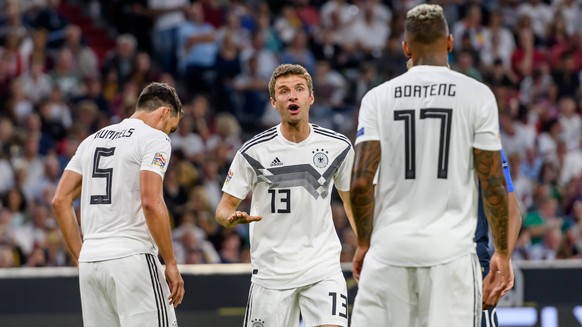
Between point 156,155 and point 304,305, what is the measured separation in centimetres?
137

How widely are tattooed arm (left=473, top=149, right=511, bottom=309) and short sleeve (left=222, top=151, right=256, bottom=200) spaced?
221 cm

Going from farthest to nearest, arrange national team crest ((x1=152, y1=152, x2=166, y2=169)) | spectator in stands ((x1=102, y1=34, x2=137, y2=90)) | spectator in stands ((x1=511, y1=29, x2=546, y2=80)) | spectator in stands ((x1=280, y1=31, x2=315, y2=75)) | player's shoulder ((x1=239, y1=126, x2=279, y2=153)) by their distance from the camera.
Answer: spectator in stands ((x1=511, y1=29, x2=546, y2=80))
spectator in stands ((x1=280, y1=31, x2=315, y2=75))
spectator in stands ((x1=102, y1=34, x2=137, y2=90))
player's shoulder ((x1=239, y1=126, x2=279, y2=153))
national team crest ((x1=152, y1=152, x2=166, y2=169))

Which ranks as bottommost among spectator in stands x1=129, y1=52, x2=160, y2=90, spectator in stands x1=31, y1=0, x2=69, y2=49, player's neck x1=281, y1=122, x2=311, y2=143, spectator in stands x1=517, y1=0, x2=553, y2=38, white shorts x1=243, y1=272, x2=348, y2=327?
white shorts x1=243, y1=272, x2=348, y2=327

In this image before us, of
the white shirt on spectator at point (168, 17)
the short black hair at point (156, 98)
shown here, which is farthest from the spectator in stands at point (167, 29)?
the short black hair at point (156, 98)

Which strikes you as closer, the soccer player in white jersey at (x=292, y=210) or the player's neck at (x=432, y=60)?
the player's neck at (x=432, y=60)

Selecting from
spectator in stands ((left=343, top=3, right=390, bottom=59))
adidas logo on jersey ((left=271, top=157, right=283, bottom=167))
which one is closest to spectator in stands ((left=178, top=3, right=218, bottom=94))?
spectator in stands ((left=343, top=3, right=390, bottom=59))

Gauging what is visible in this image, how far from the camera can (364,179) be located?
18.4ft

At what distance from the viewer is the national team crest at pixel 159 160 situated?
712 cm

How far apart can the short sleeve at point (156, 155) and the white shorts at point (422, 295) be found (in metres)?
1.96

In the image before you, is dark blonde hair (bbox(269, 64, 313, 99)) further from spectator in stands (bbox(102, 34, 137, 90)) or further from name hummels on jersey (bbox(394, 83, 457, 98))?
spectator in stands (bbox(102, 34, 137, 90))

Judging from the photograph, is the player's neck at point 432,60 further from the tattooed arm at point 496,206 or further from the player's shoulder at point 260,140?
the player's shoulder at point 260,140

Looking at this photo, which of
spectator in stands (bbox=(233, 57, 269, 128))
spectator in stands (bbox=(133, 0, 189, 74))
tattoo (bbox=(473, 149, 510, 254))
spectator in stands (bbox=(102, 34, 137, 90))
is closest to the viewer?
tattoo (bbox=(473, 149, 510, 254))

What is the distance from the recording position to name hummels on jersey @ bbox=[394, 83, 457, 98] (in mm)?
5613

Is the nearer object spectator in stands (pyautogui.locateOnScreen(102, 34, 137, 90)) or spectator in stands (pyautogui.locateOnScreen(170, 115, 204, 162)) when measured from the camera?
spectator in stands (pyautogui.locateOnScreen(170, 115, 204, 162))
